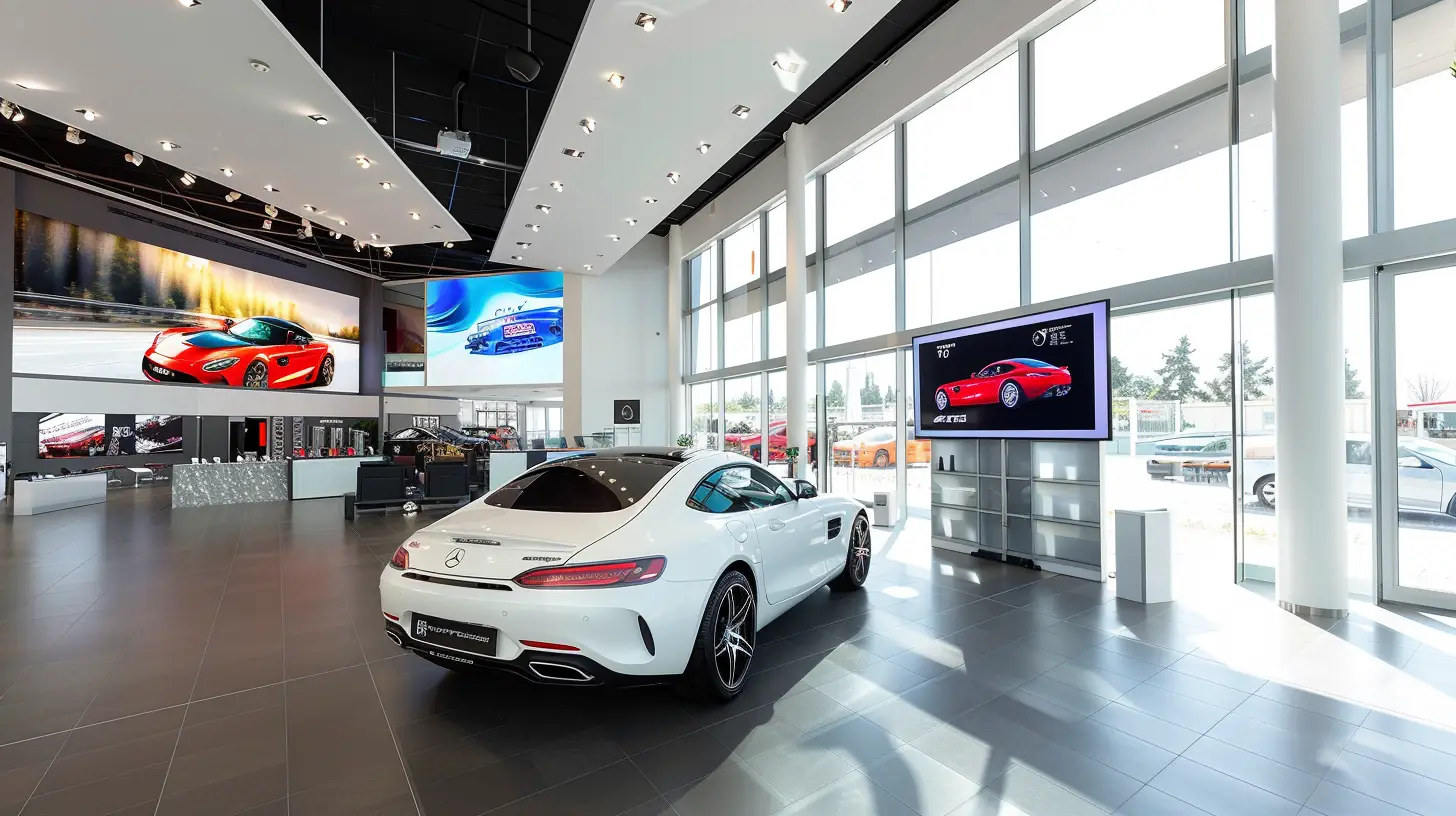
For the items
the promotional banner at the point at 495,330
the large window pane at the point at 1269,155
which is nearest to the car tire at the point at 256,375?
the promotional banner at the point at 495,330

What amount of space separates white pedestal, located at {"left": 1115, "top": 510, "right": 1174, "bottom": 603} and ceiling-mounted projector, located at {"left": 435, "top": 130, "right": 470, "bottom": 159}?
28.0 ft

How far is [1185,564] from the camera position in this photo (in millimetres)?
5703

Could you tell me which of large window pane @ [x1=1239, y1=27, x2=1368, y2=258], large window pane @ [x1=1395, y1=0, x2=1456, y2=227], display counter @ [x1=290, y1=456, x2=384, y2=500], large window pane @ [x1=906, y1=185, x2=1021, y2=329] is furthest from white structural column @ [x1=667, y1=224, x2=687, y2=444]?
large window pane @ [x1=1395, y1=0, x2=1456, y2=227]

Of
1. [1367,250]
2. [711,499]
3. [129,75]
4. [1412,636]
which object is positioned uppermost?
[129,75]

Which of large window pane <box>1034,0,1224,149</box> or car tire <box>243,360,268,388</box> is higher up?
large window pane <box>1034,0,1224,149</box>

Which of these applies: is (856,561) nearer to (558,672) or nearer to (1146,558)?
(1146,558)

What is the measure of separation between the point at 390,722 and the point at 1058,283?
6.93 metres

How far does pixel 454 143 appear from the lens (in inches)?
310

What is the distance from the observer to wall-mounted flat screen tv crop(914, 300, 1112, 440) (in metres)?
5.46

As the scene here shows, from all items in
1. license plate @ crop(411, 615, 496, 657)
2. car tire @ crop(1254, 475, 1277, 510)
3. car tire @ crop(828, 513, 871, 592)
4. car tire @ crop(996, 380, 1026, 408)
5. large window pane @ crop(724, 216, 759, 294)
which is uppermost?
large window pane @ crop(724, 216, 759, 294)

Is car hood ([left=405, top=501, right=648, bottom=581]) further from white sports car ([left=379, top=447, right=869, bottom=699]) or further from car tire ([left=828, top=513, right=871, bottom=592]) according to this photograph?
car tire ([left=828, top=513, right=871, bottom=592])

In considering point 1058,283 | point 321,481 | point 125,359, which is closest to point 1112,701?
point 1058,283

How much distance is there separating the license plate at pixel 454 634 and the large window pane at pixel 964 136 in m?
7.43

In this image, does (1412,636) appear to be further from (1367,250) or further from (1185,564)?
(1367,250)
